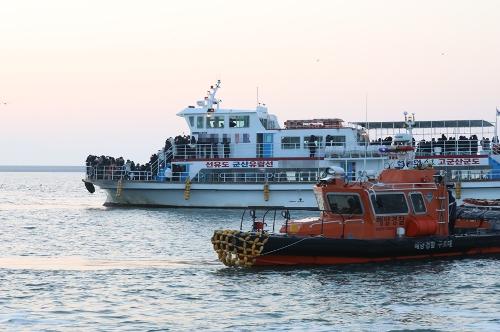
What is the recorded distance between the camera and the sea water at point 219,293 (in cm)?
2105

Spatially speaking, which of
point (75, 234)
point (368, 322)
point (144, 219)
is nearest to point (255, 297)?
point (368, 322)

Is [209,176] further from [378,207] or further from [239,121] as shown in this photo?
[378,207]

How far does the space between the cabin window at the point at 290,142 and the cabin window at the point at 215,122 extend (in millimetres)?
4073

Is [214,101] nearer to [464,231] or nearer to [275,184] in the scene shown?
[275,184]

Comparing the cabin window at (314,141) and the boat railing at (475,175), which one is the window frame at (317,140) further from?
the boat railing at (475,175)

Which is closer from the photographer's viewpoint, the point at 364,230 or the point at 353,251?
the point at 353,251

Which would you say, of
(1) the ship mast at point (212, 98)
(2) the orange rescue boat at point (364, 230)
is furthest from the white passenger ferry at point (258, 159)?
(2) the orange rescue boat at point (364, 230)

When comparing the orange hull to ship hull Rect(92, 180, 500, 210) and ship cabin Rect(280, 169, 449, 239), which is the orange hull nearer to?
ship cabin Rect(280, 169, 449, 239)

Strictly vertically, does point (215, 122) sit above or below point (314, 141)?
above

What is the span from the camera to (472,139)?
60.0m

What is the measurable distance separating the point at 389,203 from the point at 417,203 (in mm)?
1156

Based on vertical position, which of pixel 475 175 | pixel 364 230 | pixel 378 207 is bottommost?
pixel 364 230

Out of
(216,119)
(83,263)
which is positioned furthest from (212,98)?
(83,263)

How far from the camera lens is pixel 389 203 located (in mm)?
29781
